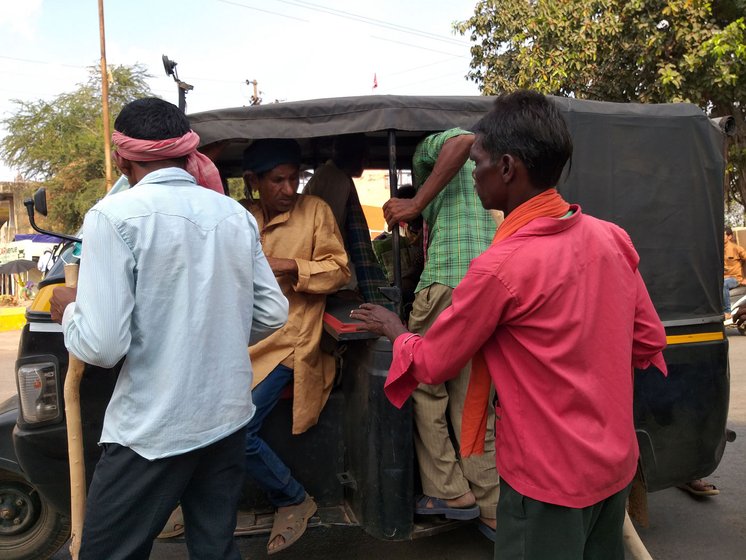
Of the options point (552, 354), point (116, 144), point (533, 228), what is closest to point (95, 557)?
point (116, 144)

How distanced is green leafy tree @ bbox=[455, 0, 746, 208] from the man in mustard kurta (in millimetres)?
8217

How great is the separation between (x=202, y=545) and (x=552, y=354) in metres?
1.25

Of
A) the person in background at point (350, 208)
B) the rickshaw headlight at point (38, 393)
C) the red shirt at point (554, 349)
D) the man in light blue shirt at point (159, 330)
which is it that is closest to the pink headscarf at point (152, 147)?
the man in light blue shirt at point (159, 330)

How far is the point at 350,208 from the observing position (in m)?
3.58

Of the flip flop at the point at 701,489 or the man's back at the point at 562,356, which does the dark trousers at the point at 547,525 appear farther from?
the flip flop at the point at 701,489

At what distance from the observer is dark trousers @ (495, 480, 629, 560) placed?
164cm

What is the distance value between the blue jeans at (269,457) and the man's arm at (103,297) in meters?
1.21

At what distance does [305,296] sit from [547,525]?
1.68 meters

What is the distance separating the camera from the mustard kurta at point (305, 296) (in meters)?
2.95

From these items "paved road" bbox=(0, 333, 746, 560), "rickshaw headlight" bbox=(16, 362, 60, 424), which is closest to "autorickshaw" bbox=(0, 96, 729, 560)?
"rickshaw headlight" bbox=(16, 362, 60, 424)

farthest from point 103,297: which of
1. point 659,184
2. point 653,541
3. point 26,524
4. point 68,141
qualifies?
point 68,141

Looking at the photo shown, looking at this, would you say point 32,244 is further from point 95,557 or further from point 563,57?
point 95,557

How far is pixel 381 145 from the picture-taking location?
154 inches

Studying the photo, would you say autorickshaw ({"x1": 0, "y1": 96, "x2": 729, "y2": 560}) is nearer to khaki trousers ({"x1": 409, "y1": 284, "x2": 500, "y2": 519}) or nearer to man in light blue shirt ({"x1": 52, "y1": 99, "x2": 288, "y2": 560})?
khaki trousers ({"x1": 409, "y1": 284, "x2": 500, "y2": 519})
